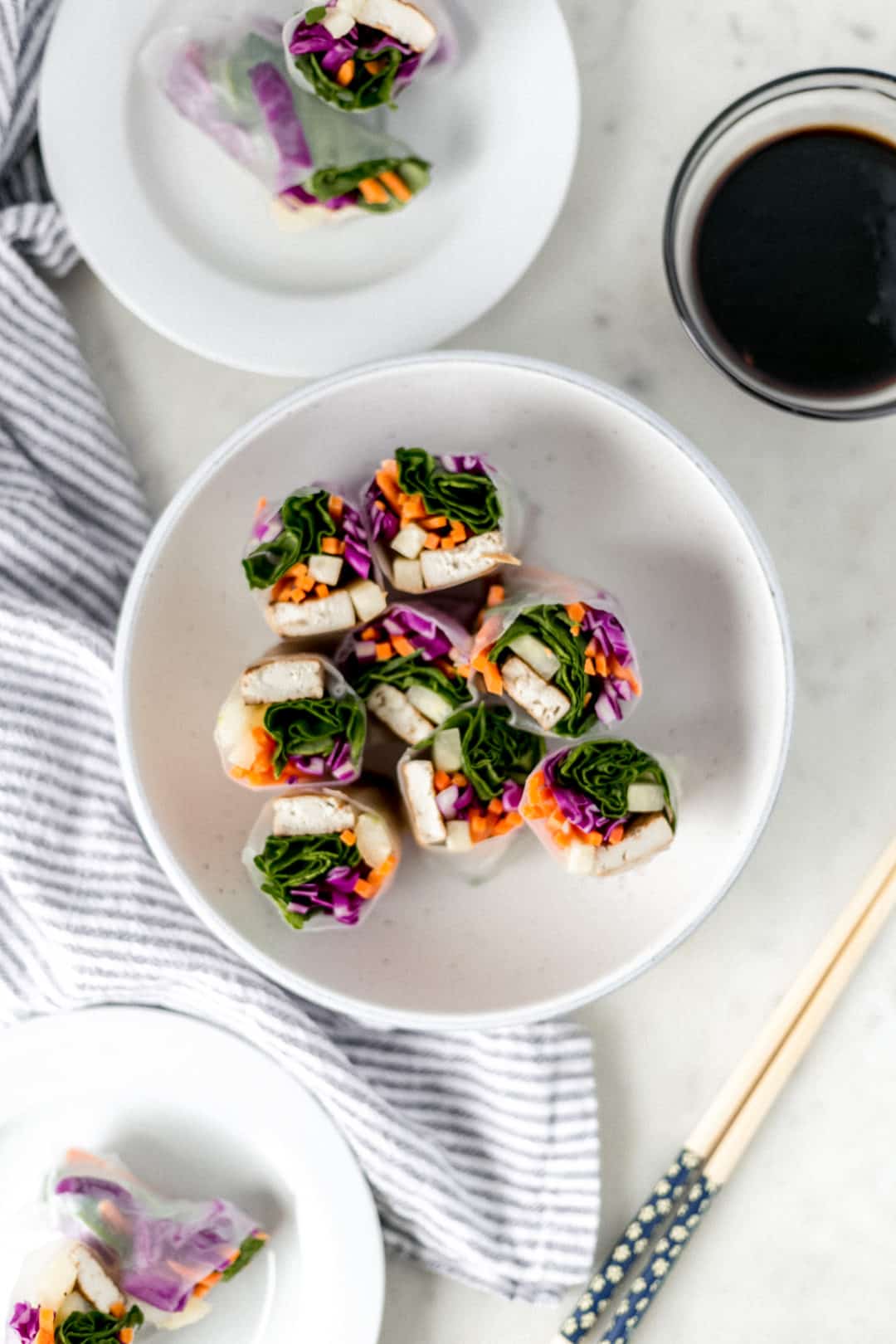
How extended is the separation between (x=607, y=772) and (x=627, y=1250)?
480mm

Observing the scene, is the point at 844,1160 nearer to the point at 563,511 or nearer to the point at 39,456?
the point at 563,511

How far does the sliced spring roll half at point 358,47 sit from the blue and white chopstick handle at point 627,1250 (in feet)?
3.18

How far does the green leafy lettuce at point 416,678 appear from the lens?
1.14 m

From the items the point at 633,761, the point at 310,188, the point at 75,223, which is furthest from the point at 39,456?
the point at 633,761

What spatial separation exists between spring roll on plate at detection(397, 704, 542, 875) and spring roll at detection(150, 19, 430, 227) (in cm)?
46

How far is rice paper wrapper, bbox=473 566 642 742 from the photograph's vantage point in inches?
42.6

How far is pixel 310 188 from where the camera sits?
120 centimetres

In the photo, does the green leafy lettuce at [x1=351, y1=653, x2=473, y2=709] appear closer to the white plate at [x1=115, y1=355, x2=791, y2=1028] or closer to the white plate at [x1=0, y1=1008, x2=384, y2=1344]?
the white plate at [x1=115, y1=355, x2=791, y2=1028]

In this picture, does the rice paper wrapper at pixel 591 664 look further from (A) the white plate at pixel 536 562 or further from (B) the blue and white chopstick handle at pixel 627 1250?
(B) the blue and white chopstick handle at pixel 627 1250

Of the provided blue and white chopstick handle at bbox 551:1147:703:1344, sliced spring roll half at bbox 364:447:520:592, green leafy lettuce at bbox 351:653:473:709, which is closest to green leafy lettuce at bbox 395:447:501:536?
sliced spring roll half at bbox 364:447:520:592

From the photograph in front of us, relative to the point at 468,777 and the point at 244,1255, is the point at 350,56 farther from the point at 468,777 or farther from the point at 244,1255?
the point at 244,1255

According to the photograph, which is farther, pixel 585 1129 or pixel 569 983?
pixel 585 1129

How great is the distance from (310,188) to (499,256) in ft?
0.57

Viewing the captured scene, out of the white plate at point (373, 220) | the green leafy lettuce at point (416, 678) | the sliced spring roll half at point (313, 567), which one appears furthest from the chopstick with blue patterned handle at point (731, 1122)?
the white plate at point (373, 220)
